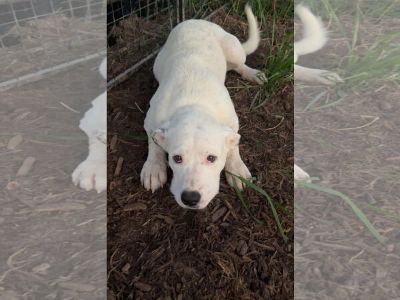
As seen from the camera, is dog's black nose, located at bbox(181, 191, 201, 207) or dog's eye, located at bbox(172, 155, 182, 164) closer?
dog's black nose, located at bbox(181, 191, 201, 207)

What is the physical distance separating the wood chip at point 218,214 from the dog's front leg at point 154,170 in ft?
1.29

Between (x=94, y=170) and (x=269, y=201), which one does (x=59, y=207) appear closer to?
(x=94, y=170)

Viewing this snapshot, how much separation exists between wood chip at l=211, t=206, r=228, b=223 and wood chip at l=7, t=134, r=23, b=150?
138cm

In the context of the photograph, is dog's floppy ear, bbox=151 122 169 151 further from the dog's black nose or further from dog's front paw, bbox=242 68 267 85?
dog's front paw, bbox=242 68 267 85

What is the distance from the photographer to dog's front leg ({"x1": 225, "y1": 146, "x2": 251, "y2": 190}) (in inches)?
113

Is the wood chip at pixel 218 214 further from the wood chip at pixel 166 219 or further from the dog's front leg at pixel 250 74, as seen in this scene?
the dog's front leg at pixel 250 74

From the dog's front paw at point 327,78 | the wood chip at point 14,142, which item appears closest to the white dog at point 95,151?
Result: the wood chip at point 14,142

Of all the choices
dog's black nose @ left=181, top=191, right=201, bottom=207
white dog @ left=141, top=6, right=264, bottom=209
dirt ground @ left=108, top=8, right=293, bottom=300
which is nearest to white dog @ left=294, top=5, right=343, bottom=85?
white dog @ left=141, top=6, right=264, bottom=209

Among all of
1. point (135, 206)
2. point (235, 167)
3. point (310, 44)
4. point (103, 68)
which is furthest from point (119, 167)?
point (310, 44)

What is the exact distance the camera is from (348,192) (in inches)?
113

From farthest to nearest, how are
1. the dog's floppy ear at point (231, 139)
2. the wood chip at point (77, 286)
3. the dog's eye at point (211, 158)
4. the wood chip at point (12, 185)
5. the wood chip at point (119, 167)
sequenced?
the wood chip at point (119, 167), the wood chip at point (12, 185), the dog's floppy ear at point (231, 139), the dog's eye at point (211, 158), the wood chip at point (77, 286)

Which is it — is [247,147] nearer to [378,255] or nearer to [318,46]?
[378,255]

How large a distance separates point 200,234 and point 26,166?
1172mm

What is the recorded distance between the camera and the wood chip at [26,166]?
2852mm
